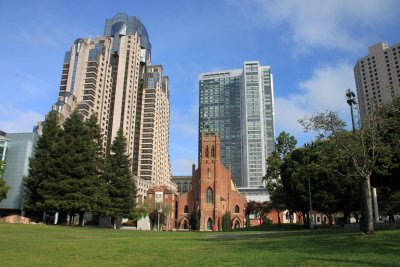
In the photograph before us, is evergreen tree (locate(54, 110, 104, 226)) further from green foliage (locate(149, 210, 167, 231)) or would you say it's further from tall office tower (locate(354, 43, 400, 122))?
tall office tower (locate(354, 43, 400, 122))

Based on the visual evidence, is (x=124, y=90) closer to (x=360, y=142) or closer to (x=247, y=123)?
(x=247, y=123)

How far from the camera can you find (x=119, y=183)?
49406 millimetres

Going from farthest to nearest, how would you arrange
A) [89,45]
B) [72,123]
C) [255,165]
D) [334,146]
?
1. [255,165]
2. [89,45]
3. [72,123]
4. [334,146]

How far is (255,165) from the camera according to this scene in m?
180

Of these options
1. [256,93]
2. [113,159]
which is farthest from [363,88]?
[113,159]

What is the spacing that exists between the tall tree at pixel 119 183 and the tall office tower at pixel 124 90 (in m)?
59.9

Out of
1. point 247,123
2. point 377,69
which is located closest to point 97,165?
point 377,69

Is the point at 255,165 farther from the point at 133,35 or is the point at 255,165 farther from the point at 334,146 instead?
the point at 334,146

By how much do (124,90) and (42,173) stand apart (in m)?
100.0

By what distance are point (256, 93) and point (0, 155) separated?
463 feet

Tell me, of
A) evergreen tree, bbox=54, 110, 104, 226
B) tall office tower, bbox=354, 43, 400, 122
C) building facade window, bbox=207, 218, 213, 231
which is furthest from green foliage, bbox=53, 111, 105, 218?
tall office tower, bbox=354, 43, 400, 122

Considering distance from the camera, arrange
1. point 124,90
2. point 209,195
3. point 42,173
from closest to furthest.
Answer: point 42,173
point 209,195
point 124,90

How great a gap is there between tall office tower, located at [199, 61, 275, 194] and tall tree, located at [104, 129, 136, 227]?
13089 cm

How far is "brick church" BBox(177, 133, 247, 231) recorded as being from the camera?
256ft
